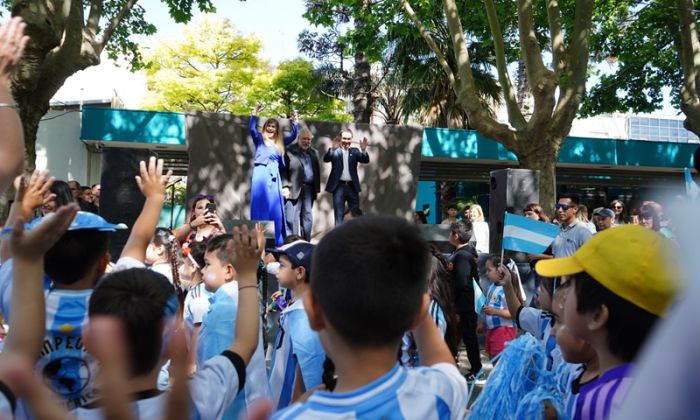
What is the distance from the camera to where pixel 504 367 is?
9.84 ft

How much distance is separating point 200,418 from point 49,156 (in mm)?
21882

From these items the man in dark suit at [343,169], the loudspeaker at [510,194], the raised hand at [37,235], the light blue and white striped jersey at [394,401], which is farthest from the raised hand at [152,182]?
the loudspeaker at [510,194]

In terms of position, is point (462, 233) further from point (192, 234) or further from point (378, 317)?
point (378, 317)

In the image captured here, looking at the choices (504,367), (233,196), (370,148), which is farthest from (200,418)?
(370,148)

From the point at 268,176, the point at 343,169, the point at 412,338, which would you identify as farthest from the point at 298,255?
the point at 343,169

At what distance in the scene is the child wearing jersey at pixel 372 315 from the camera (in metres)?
1.60

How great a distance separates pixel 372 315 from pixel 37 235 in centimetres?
90

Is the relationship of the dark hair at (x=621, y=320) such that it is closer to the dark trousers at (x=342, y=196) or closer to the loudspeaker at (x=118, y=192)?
the loudspeaker at (x=118, y=192)

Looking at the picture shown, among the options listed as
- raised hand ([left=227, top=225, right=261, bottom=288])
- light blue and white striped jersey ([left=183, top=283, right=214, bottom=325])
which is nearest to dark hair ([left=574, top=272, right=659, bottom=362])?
raised hand ([left=227, top=225, right=261, bottom=288])

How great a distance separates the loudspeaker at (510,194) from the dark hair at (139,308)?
9456mm

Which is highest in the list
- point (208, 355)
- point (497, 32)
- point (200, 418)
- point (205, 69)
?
point (205, 69)

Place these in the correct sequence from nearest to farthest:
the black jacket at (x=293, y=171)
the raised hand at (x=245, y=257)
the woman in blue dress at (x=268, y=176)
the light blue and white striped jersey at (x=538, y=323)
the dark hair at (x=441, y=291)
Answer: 1. the raised hand at (x=245, y=257)
2. the light blue and white striped jersey at (x=538, y=323)
3. the dark hair at (x=441, y=291)
4. the woman in blue dress at (x=268, y=176)
5. the black jacket at (x=293, y=171)

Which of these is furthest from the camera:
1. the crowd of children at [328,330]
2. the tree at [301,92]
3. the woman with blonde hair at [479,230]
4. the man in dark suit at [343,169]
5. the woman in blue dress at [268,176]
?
the tree at [301,92]

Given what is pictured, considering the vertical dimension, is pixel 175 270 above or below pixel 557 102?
below
